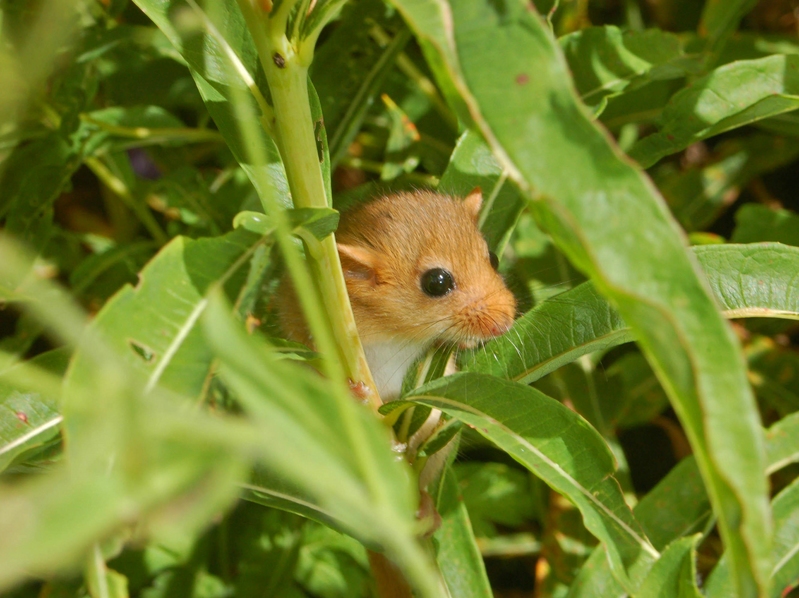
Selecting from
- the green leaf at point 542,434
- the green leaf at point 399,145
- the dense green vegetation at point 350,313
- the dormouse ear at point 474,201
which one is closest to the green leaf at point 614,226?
the dense green vegetation at point 350,313

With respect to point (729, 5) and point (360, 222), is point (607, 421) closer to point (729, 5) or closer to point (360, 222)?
point (360, 222)

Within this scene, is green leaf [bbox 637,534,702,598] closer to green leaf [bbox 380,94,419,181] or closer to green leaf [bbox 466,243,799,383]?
green leaf [bbox 466,243,799,383]

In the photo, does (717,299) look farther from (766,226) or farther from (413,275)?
(766,226)

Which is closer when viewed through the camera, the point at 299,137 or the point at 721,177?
the point at 299,137

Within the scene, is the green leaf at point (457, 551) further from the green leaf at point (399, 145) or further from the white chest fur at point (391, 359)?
the green leaf at point (399, 145)

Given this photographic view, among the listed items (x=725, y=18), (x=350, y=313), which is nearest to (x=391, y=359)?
(x=350, y=313)

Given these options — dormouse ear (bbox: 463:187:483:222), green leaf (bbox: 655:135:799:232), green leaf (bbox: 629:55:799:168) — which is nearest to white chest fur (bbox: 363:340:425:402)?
dormouse ear (bbox: 463:187:483:222)
